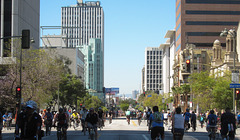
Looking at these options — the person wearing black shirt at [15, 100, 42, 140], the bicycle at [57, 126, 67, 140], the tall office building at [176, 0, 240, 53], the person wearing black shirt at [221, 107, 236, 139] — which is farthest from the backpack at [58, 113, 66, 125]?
the tall office building at [176, 0, 240, 53]

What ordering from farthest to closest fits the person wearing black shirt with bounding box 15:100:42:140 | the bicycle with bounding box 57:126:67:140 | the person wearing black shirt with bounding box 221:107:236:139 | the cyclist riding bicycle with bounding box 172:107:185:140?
the bicycle with bounding box 57:126:67:140 → the person wearing black shirt with bounding box 221:107:236:139 → the cyclist riding bicycle with bounding box 172:107:185:140 → the person wearing black shirt with bounding box 15:100:42:140

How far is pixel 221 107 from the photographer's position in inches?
A: 2103

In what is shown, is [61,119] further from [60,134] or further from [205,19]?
[205,19]

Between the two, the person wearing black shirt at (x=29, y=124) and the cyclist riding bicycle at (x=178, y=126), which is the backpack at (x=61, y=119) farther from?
the person wearing black shirt at (x=29, y=124)

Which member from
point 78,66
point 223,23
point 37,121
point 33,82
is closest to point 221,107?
point 33,82

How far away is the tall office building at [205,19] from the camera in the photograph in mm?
109812

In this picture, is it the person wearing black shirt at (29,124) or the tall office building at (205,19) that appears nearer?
the person wearing black shirt at (29,124)

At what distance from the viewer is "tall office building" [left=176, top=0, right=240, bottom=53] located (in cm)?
10981

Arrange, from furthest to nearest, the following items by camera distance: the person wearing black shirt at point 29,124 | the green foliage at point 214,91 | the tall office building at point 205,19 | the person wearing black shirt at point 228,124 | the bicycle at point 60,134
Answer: the tall office building at point 205,19 < the green foliage at point 214,91 < the bicycle at point 60,134 < the person wearing black shirt at point 228,124 < the person wearing black shirt at point 29,124

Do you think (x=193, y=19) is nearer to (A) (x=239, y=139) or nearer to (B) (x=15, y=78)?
(B) (x=15, y=78)

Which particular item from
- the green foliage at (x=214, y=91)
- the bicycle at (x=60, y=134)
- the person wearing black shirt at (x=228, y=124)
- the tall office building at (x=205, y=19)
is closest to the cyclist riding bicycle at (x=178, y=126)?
the person wearing black shirt at (x=228, y=124)

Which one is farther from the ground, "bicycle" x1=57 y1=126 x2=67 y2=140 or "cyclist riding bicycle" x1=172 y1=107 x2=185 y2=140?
"cyclist riding bicycle" x1=172 y1=107 x2=185 y2=140

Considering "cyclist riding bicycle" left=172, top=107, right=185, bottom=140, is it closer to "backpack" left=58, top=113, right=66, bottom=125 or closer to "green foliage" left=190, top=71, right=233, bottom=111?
"backpack" left=58, top=113, right=66, bottom=125

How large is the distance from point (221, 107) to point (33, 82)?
75.2 feet
